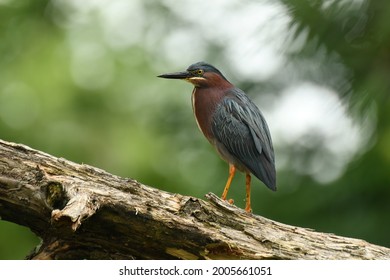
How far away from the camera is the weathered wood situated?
4.61 meters

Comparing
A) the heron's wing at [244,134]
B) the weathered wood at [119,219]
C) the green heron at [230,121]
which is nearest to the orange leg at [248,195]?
the green heron at [230,121]

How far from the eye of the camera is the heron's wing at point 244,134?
6275 millimetres

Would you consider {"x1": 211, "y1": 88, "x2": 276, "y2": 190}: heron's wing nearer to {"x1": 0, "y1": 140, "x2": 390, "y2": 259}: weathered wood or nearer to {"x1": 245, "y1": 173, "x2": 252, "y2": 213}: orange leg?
{"x1": 245, "y1": 173, "x2": 252, "y2": 213}: orange leg

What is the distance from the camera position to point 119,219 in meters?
4.61

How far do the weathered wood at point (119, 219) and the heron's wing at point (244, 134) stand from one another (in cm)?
128

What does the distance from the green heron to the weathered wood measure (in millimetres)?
1354

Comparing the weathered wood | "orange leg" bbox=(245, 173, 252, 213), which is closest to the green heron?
"orange leg" bbox=(245, 173, 252, 213)

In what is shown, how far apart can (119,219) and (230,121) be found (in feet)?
7.04

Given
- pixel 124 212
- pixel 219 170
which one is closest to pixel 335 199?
pixel 219 170

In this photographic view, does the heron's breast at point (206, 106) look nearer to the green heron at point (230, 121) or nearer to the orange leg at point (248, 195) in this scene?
the green heron at point (230, 121)

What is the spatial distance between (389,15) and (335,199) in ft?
5.82

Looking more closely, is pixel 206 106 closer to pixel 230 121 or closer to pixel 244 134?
pixel 230 121

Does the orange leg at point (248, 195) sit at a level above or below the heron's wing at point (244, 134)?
below

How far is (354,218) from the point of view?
6.56m
